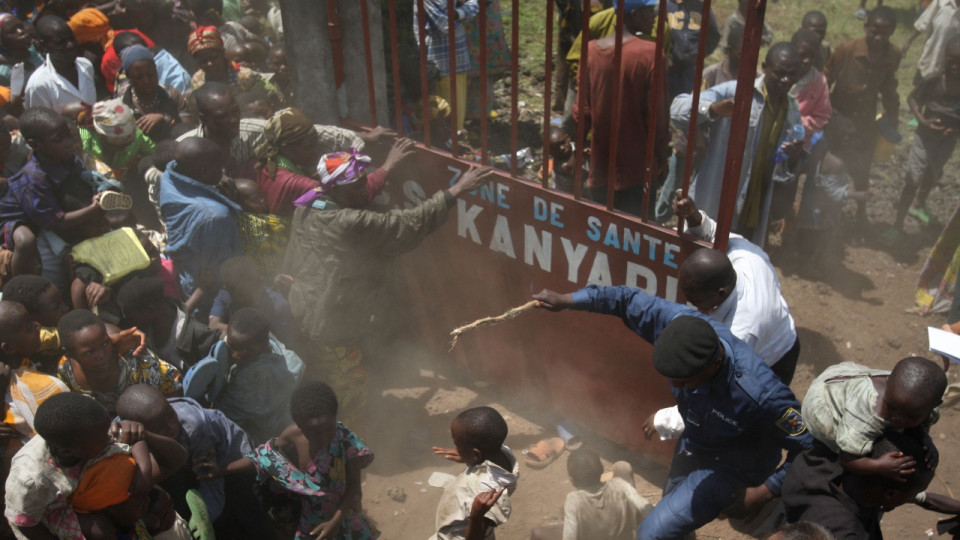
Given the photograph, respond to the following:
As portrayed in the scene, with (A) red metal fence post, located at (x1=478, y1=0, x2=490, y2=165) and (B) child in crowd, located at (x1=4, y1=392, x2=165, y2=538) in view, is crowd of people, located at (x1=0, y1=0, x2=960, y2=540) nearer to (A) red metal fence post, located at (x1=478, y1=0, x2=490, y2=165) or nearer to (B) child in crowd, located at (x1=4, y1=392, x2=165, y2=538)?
(B) child in crowd, located at (x1=4, y1=392, x2=165, y2=538)

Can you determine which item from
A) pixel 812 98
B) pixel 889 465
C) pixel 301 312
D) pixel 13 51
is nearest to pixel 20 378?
pixel 301 312

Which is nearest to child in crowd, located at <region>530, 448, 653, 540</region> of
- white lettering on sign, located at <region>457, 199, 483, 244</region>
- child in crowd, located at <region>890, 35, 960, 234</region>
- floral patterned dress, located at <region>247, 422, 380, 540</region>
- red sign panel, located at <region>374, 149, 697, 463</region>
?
red sign panel, located at <region>374, 149, 697, 463</region>

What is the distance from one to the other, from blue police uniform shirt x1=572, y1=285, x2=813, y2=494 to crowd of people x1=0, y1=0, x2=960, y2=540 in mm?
14

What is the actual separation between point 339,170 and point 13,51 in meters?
4.01

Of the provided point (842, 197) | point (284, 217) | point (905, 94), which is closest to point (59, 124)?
point (284, 217)

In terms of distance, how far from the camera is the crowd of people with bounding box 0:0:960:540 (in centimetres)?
319

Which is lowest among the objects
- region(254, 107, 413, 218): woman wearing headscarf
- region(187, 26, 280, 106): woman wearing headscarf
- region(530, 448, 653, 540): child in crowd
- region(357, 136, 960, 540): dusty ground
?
region(357, 136, 960, 540): dusty ground

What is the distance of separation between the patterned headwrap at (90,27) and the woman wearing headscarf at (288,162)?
3073 millimetres

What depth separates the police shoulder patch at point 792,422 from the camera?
11.1 ft

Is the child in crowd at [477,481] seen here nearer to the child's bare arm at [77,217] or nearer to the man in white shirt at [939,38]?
the child's bare arm at [77,217]

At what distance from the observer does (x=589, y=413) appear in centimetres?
536

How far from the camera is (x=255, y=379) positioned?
4.45 m

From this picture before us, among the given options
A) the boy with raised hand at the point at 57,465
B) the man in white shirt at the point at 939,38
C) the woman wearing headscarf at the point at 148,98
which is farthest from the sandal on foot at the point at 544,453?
the man in white shirt at the point at 939,38

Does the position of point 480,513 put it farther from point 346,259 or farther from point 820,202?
point 820,202
